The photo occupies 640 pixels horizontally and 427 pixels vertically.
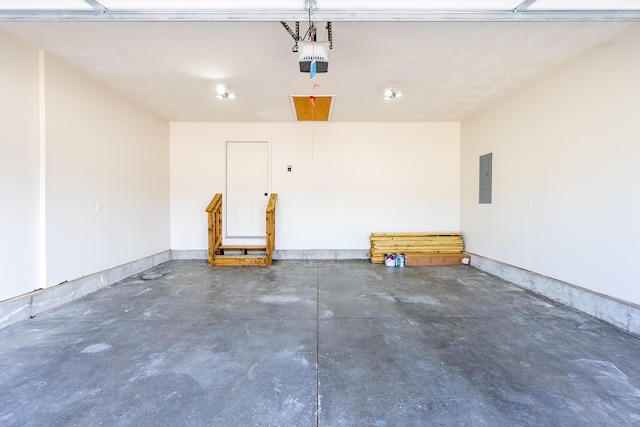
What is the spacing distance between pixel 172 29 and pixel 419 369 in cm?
367

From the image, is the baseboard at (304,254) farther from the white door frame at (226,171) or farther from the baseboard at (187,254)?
the white door frame at (226,171)

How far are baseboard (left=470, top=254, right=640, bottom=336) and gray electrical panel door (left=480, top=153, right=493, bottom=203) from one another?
1.17 m

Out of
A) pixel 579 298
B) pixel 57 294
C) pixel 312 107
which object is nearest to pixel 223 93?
pixel 312 107

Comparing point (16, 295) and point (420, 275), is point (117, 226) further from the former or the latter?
point (420, 275)

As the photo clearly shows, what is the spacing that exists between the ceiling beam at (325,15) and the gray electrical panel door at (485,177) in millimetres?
2873

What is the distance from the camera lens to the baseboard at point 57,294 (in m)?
2.76

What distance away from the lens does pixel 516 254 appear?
421 centimetres

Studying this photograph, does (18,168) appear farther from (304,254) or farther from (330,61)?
(304,254)

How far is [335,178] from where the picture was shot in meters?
5.86

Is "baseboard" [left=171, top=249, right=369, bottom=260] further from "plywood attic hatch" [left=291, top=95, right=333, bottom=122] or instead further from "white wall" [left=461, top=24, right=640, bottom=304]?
"plywood attic hatch" [left=291, top=95, right=333, bottom=122]

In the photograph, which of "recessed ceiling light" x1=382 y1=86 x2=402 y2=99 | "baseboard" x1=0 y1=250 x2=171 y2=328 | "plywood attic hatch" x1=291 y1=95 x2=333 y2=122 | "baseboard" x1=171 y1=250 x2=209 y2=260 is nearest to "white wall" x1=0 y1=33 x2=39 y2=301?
"baseboard" x1=0 y1=250 x2=171 y2=328

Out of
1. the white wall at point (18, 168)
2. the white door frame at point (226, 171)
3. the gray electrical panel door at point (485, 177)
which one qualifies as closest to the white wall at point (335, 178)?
the white door frame at point (226, 171)

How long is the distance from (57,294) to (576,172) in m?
6.18

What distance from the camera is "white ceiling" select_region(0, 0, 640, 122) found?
8.75 feet
